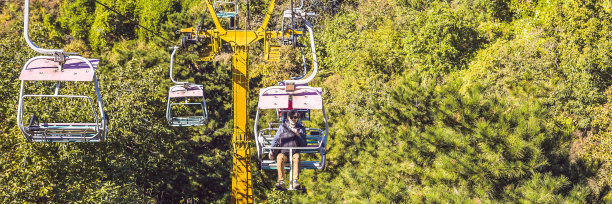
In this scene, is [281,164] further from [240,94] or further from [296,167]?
[240,94]

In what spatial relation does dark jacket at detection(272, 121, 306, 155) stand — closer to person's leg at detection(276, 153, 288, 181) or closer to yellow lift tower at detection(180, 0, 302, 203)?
person's leg at detection(276, 153, 288, 181)

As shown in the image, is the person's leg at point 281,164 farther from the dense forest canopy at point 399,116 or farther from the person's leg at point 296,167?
the dense forest canopy at point 399,116

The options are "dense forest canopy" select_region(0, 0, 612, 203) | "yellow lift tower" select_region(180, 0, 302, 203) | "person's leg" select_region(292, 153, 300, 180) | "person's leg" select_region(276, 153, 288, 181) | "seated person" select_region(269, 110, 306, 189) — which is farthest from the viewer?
"yellow lift tower" select_region(180, 0, 302, 203)

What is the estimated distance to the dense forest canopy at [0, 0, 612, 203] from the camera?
10.3m

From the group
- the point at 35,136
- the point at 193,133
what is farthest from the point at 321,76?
the point at 35,136

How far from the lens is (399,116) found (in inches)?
500

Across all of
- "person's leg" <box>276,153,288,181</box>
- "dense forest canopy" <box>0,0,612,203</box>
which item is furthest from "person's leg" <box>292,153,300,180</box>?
"dense forest canopy" <box>0,0,612,203</box>

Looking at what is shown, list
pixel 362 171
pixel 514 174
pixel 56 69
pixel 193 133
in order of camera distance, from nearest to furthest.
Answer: pixel 56 69
pixel 514 174
pixel 362 171
pixel 193 133

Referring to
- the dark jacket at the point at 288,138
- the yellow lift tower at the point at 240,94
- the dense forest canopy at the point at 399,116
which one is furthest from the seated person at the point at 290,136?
the yellow lift tower at the point at 240,94

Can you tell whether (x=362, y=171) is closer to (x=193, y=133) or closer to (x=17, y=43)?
(x=193, y=133)

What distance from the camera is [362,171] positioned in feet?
41.6

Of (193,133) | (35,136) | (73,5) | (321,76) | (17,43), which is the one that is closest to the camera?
(35,136)

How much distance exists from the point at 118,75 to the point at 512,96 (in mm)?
13612

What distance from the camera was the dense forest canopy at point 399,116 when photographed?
10344mm
